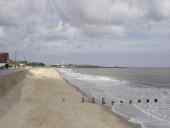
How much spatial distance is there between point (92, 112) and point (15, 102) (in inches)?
260

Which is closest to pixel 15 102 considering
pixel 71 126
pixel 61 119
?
pixel 61 119

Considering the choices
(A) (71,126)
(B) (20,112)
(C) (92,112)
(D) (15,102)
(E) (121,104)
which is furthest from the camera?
(E) (121,104)

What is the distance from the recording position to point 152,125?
19.3 meters

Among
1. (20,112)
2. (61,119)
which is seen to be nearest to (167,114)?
(61,119)

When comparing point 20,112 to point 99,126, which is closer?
point 99,126

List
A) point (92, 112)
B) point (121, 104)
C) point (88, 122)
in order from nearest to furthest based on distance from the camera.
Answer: point (88, 122) < point (92, 112) < point (121, 104)

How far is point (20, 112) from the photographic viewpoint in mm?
20297

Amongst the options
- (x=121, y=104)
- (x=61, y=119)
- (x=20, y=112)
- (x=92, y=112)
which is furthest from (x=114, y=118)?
(x=121, y=104)

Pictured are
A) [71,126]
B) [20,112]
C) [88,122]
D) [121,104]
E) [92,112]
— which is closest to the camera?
[71,126]

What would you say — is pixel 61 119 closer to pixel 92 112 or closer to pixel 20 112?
pixel 20 112

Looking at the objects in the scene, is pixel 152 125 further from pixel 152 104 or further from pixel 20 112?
pixel 152 104

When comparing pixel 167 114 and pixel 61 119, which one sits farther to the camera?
pixel 167 114

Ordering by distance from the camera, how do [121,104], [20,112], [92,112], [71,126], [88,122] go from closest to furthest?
[71,126], [88,122], [20,112], [92,112], [121,104]

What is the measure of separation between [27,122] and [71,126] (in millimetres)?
2416
